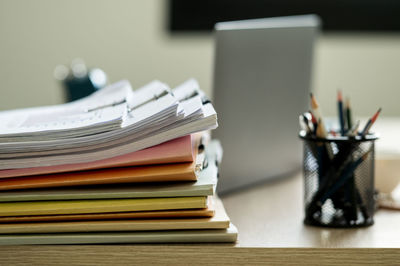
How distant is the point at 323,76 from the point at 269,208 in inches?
94.4

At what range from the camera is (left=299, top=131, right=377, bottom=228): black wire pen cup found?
738 millimetres

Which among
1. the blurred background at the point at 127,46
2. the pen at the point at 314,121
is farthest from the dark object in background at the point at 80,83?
the blurred background at the point at 127,46

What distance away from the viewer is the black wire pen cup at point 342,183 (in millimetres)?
738

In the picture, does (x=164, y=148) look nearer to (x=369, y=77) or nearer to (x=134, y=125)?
(x=134, y=125)

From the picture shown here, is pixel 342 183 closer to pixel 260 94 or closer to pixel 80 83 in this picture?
pixel 260 94

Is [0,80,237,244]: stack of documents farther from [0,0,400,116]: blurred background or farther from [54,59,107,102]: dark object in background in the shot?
[0,0,400,116]: blurred background

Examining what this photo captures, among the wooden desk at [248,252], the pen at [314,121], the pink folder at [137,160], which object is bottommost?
the wooden desk at [248,252]

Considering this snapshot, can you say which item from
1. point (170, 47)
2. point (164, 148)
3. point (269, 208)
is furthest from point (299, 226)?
point (170, 47)

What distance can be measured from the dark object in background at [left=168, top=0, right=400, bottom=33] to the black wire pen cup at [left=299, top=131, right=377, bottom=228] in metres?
2.39

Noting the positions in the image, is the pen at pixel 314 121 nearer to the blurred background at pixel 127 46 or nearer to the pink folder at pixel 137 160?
the pink folder at pixel 137 160

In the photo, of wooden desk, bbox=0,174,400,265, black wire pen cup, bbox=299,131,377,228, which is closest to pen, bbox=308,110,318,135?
black wire pen cup, bbox=299,131,377,228

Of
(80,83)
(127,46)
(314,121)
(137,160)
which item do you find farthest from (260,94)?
(127,46)

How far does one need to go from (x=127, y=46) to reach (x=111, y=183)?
8.15ft

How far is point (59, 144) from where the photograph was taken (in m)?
0.62
